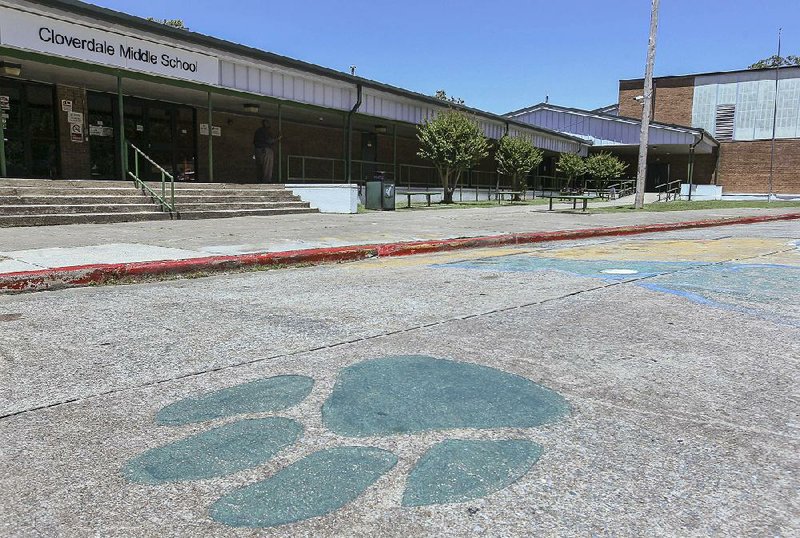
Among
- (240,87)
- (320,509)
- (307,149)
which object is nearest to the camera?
(320,509)

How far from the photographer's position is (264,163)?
69.1 ft

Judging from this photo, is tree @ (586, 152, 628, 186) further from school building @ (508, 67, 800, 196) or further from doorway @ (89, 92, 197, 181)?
doorway @ (89, 92, 197, 181)

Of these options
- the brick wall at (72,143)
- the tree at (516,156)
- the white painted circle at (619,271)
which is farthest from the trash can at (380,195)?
the white painted circle at (619,271)

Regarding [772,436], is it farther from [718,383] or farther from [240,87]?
[240,87]

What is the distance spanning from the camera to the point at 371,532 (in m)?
2.07

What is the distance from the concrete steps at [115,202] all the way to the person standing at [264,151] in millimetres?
1926

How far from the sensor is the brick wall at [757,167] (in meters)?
44.9

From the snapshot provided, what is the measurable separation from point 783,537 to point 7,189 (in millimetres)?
15571

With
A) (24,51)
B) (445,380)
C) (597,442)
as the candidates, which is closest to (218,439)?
(445,380)

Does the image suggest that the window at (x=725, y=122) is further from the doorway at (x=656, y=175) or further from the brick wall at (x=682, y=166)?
the doorway at (x=656, y=175)

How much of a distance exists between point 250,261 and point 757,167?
48847 millimetres

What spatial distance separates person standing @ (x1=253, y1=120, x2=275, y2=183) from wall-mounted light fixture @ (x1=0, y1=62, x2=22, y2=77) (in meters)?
7.14

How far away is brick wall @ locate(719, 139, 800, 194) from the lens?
147ft

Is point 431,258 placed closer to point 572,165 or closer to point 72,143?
point 72,143
